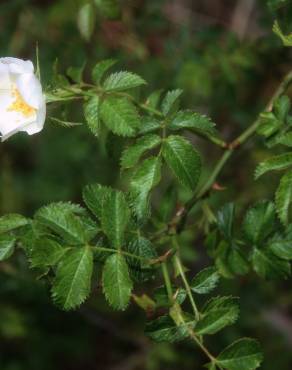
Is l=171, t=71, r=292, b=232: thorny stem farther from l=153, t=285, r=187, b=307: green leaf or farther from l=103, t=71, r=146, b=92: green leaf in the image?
l=103, t=71, r=146, b=92: green leaf

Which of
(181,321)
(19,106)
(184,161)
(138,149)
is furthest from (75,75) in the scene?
(181,321)

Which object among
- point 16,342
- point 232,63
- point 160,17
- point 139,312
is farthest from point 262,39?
point 16,342

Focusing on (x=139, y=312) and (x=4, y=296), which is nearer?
(x=4, y=296)

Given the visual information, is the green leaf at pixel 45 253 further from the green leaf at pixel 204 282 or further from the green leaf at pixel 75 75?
the green leaf at pixel 75 75

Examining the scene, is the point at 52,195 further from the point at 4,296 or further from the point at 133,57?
the point at 133,57

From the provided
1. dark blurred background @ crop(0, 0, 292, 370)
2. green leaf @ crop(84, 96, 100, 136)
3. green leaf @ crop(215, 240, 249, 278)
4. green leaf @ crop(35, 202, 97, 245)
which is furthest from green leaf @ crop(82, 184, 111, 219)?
dark blurred background @ crop(0, 0, 292, 370)

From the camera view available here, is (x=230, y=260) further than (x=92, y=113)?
Yes

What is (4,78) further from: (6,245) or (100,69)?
(6,245)
